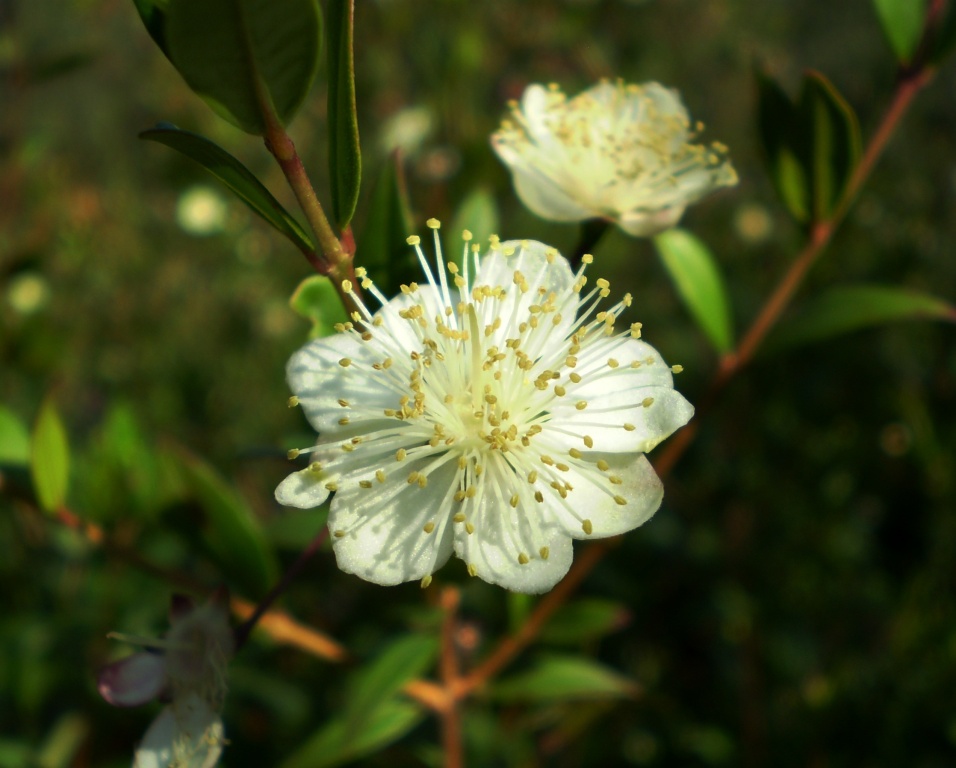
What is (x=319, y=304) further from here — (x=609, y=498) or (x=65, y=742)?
(x=65, y=742)

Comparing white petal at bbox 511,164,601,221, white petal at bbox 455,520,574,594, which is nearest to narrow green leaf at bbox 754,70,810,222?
white petal at bbox 511,164,601,221

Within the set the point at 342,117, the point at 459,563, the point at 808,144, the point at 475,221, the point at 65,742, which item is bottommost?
the point at 65,742

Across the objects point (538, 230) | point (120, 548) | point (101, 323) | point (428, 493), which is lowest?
point (101, 323)

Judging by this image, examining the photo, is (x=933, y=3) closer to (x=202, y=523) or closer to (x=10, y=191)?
(x=202, y=523)

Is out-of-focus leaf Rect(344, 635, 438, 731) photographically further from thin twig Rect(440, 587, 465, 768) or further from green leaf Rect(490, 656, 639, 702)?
green leaf Rect(490, 656, 639, 702)

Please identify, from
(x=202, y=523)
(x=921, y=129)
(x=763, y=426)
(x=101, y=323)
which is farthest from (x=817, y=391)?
(x=101, y=323)

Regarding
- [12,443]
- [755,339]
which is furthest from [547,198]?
[12,443]
